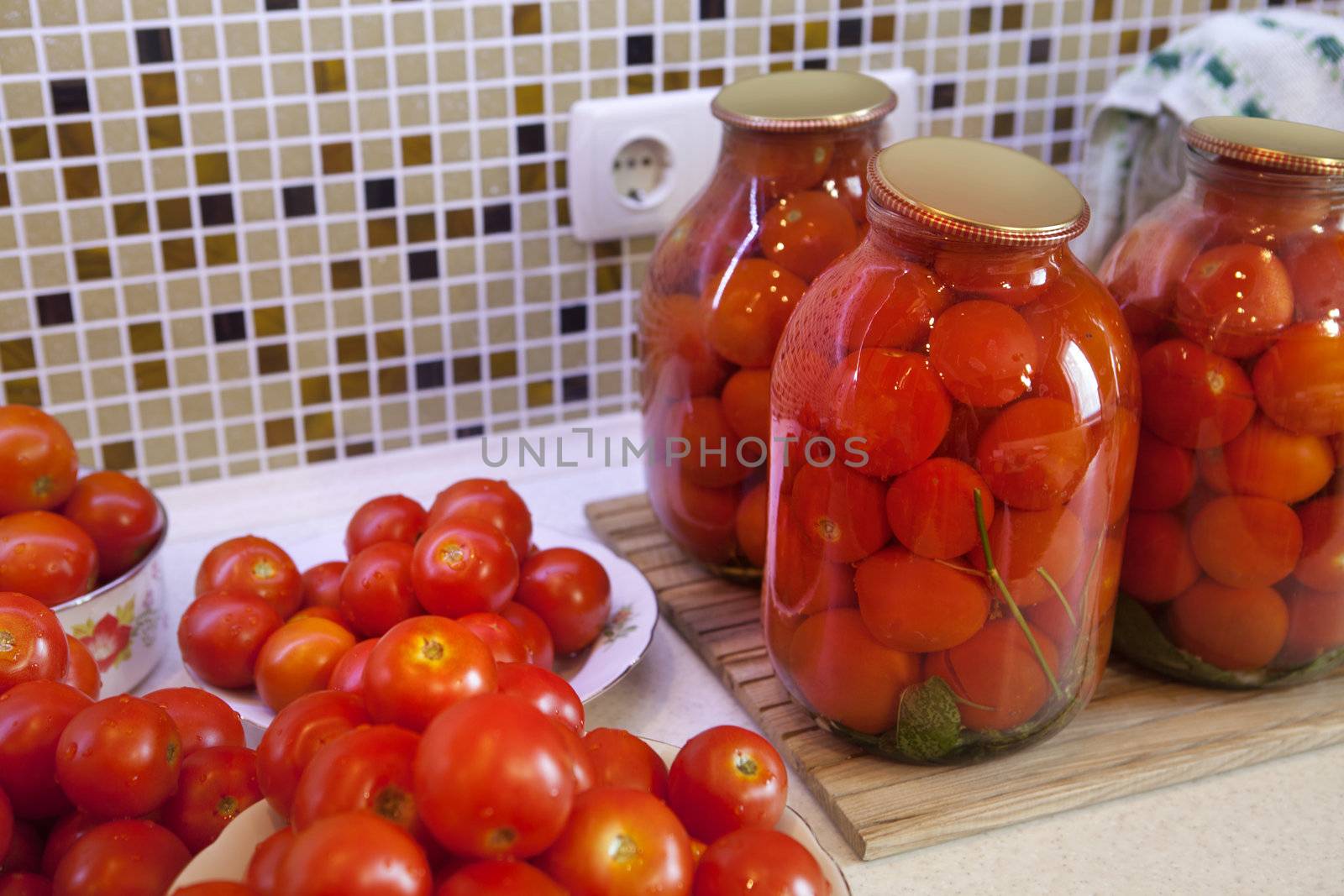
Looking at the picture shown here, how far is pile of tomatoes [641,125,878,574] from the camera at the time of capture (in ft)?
2.51

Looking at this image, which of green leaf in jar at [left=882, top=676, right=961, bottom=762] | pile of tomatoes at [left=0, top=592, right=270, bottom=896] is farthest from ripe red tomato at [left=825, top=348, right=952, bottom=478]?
pile of tomatoes at [left=0, top=592, right=270, bottom=896]

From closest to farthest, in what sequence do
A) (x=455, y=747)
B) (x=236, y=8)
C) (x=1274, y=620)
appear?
(x=455, y=747) < (x=1274, y=620) < (x=236, y=8)

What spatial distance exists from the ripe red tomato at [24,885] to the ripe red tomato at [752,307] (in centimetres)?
45

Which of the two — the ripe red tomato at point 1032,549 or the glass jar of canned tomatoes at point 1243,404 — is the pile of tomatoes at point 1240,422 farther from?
the ripe red tomato at point 1032,549

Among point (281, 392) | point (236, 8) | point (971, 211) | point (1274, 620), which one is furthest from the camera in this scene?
point (281, 392)

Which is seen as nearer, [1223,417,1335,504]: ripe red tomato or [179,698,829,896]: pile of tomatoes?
[179,698,829,896]: pile of tomatoes

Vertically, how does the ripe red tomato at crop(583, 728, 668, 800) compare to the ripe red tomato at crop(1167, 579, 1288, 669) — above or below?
above

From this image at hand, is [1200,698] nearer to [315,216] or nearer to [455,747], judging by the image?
[455,747]

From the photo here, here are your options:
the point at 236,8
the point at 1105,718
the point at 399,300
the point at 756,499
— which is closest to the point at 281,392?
the point at 399,300

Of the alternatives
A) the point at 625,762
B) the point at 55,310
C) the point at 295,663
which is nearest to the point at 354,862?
the point at 625,762

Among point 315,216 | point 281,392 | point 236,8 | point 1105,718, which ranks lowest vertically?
point 1105,718

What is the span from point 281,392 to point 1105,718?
0.62m

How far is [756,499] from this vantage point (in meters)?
0.82

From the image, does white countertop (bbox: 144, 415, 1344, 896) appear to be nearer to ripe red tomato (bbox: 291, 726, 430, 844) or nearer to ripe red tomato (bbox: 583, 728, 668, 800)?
ripe red tomato (bbox: 583, 728, 668, 800)
